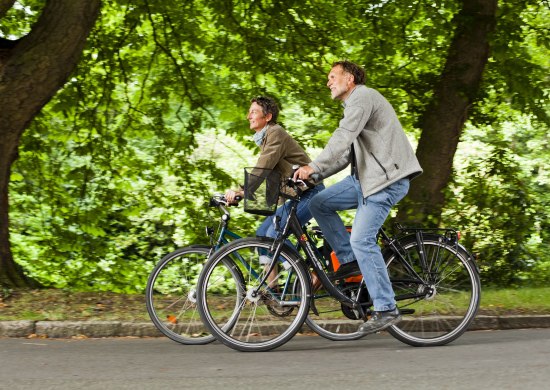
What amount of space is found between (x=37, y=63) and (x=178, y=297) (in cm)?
313

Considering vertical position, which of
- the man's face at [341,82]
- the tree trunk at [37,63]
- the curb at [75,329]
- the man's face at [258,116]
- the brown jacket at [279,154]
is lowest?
the curb at [75,329]

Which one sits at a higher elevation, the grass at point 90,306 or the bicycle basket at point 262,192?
the bicycle basket at point 262,192

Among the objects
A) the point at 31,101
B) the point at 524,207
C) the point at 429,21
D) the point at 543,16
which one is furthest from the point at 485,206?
the point at 31,101

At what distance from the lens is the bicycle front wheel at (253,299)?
21.6ft

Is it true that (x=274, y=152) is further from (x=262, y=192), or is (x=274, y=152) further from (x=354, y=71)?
(x=354, y=71)

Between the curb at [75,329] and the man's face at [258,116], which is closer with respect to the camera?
the man's face at [258,116]

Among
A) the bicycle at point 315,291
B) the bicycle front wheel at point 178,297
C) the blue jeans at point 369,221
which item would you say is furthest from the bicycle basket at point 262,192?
the bicycle front wheel at point 178,297

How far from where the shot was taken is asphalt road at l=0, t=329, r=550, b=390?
532 cm

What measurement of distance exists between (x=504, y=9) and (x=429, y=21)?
1022 mm

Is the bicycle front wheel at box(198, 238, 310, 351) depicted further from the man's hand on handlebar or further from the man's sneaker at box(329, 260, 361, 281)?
the man's hand on handlebar

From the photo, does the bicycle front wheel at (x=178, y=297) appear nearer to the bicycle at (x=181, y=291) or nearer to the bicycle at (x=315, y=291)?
the bicycle at (x=181, y=291)

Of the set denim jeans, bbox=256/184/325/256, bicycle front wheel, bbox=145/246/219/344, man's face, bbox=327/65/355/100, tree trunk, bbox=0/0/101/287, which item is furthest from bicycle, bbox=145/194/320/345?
tree trunk, bbox=0/0/101/287

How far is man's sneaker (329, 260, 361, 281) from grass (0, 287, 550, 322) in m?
1.77

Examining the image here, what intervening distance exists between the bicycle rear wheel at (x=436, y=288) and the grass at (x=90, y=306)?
4.43ft
